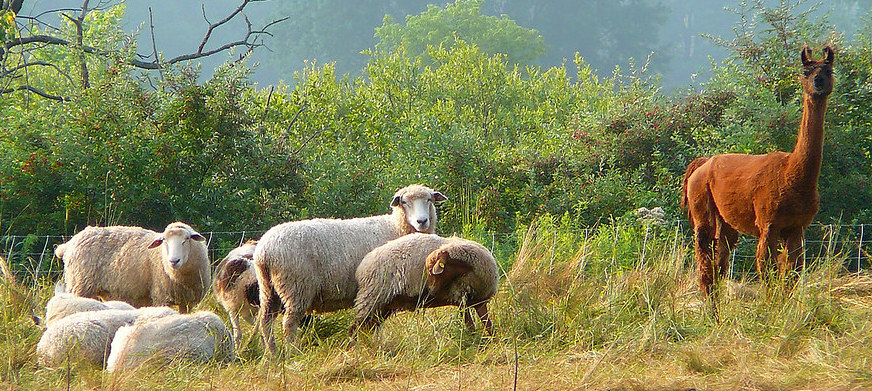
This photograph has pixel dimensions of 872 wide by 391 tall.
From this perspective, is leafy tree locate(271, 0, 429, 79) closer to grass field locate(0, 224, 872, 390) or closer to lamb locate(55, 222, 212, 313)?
lamb locate(55, 222, 212, 313)

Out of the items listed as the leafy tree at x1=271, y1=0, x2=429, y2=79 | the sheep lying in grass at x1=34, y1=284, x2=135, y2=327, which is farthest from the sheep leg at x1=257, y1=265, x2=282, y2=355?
the leafy tree at x1=271, y1=0, x2=429, y2=79

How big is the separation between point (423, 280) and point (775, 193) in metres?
3.24

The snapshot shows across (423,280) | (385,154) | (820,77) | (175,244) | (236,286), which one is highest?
(820,77)

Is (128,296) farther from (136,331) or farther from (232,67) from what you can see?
(232,67)

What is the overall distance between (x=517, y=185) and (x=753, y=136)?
3479 millimetres

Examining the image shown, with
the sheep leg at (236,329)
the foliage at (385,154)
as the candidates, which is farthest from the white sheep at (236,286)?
the foliage at (385,154)

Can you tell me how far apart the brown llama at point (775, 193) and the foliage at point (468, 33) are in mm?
39467

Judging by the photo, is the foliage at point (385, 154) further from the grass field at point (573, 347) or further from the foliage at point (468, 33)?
the foliage at point (468, 33)

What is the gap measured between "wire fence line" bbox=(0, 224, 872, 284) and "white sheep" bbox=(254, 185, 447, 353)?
287 centimetres

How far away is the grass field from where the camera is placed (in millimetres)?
5691

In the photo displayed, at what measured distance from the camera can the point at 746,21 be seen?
14.8 meters

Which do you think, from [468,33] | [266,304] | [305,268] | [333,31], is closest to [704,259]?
[305,268]

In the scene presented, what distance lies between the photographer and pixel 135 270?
8797mm

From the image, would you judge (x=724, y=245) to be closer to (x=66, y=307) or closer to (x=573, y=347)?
(x=573, y=347)
